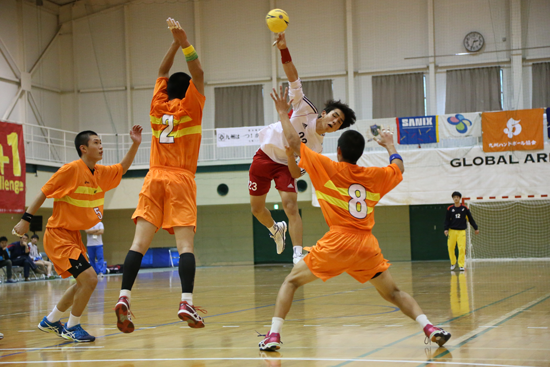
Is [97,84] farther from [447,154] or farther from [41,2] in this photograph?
[447,154]

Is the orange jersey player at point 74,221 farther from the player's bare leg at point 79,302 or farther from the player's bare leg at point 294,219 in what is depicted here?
the player's bare leg at point 294,219

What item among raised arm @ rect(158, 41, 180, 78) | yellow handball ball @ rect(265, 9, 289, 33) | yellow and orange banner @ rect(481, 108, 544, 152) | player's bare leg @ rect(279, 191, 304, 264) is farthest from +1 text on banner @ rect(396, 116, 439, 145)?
raised arm @ rect(158, 41, 180, 78)

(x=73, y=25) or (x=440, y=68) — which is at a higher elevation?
(x=73, y=25)

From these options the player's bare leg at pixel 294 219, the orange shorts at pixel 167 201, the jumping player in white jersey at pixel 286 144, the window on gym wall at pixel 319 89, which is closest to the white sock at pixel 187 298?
the orange shorts at pixel 167 201

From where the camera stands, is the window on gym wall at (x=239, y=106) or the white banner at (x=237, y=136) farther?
the window on gym wall at (x=239, y=106)

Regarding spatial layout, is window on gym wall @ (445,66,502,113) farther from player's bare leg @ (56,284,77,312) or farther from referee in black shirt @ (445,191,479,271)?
player's bare leg @ (56,284,77,312)

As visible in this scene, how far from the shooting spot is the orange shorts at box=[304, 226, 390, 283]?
157 inches

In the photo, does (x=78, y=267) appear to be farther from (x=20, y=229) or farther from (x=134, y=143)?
(x=134, y=143)

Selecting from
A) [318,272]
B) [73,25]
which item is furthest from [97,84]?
[318,272]

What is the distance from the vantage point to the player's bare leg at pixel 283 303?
156 inches

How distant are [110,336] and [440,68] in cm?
2100

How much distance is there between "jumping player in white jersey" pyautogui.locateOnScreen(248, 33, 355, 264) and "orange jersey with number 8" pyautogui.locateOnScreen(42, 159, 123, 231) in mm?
1852

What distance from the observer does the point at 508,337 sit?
13.8ft

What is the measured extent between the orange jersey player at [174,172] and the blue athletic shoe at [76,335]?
79cm
